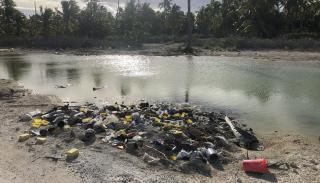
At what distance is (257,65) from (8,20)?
54.5 metres

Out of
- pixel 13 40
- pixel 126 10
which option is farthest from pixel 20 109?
pixel 126 10

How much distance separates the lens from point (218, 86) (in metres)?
22.9

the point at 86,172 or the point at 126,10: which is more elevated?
the point at 126,10

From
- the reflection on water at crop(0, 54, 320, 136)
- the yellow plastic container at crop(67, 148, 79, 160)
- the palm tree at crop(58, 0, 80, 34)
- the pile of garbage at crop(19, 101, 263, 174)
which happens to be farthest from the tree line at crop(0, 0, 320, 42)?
the yellow plastic container at crop(67, 148, 79, 160)

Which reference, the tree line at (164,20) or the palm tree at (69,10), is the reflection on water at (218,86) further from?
the palm tree at (69,10)

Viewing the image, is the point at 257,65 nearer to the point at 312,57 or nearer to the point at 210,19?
the point at 312,57

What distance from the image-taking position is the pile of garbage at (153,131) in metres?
9.88

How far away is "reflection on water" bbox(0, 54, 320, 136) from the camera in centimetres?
1599

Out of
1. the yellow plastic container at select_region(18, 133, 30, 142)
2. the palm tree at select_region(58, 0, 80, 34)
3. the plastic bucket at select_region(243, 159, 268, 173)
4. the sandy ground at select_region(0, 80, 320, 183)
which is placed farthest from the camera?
the palm tree at select_region(58, 0, 80, 34)

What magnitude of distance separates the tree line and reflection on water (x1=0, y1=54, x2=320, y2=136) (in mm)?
23517

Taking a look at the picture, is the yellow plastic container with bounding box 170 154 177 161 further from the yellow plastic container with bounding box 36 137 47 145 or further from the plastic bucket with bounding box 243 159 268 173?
the yellow plastic container with bounding box 36 137 47 145

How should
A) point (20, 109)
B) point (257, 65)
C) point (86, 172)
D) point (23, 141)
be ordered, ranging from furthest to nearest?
1. point (257, 65)
2. point (20, 109)
3. point (23, 141)
4. point (86, 172)

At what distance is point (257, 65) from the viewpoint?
33812 millimetres

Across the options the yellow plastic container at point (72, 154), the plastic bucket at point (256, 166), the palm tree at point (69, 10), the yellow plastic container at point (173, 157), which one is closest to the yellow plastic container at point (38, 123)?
the yellow plastic container at point (72, 154)
